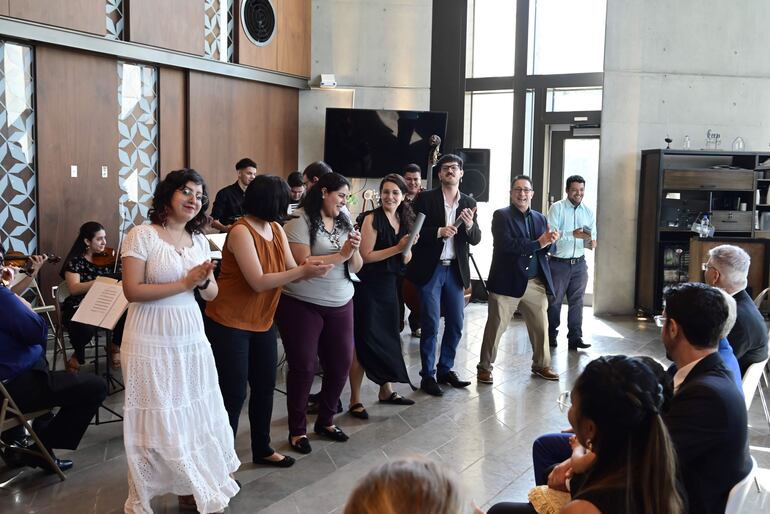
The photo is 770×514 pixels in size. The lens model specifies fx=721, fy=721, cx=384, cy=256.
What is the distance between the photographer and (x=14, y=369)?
3.62 m

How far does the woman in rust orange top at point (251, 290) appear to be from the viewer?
3.57 metres

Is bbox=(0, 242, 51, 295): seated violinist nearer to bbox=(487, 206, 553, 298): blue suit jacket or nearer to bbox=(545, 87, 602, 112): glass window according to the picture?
bbox=(487, 206, 553, 298): blue suit jacket

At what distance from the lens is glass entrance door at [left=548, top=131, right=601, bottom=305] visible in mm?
9711

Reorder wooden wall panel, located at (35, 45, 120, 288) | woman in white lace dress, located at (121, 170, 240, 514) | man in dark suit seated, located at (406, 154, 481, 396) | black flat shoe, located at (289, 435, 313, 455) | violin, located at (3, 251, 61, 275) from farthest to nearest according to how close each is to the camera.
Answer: wooden wall panel, located at (35, 45, 120, 288)
violin, located at (3, 251, 61, 275)
man in dark suit seated, located at (406, 154, 481, 396)
black flat shoe, located at (289, 435, 313, 455)
woman in white lace dress, located at (121, 170, 240, 514)

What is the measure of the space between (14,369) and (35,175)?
3954 millimetres

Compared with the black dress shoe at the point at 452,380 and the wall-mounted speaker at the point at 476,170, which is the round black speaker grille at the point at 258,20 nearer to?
the wall-mounted speaker at the point at 476,170

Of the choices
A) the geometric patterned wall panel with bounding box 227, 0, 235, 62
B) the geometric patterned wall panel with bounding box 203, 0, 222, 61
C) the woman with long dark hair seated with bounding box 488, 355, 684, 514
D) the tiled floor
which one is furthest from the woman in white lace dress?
the geometric patterned wall panel with bounding box 227, 0, 235, 62

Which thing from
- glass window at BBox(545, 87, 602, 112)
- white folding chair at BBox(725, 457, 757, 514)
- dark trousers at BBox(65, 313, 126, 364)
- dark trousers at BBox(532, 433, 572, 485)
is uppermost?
glass window at BBox(545, 87, 602, 112)

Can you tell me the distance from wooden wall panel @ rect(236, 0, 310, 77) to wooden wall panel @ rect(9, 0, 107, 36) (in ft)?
6.47

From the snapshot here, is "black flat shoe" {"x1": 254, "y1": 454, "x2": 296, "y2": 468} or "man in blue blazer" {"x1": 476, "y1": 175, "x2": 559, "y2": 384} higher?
"man in blue blazer" {"x1": 476, "y1": 175, "x2": 559, "y2": 384}

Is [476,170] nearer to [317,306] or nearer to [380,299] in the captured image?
[380,299]

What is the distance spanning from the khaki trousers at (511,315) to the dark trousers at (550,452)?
2.85m

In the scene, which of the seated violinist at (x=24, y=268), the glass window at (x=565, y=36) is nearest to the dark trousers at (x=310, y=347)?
the seated violinist at (x=24, y=268)

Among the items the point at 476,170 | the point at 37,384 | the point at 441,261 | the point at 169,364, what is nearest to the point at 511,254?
the point at 441,261
